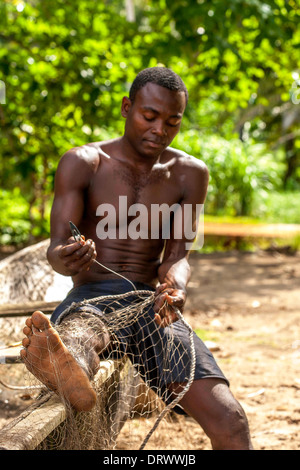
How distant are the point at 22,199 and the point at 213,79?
3.97 metres

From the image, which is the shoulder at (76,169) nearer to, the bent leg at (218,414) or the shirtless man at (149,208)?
the shirtless man at (149,208)

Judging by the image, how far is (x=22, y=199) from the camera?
8.95 metres

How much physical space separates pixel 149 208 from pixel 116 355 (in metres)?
0.69

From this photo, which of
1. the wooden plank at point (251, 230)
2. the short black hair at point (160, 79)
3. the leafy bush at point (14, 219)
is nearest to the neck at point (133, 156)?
the short black hair at point (160, 79)

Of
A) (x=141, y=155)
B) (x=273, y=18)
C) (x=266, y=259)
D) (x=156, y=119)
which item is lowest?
(x=266, y=259)

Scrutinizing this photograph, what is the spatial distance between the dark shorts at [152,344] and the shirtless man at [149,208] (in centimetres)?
1

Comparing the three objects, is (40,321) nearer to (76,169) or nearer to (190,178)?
(76,169)

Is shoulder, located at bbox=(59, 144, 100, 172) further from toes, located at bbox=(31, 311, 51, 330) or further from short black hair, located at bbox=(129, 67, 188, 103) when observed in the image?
toes, located at bbox=(31, 311, 51, 330)

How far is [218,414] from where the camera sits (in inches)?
83.3

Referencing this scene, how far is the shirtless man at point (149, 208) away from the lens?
2117 mm

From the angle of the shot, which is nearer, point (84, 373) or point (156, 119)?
point (84, 373)

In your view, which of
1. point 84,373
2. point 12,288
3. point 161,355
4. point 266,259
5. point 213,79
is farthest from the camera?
point 266,259
